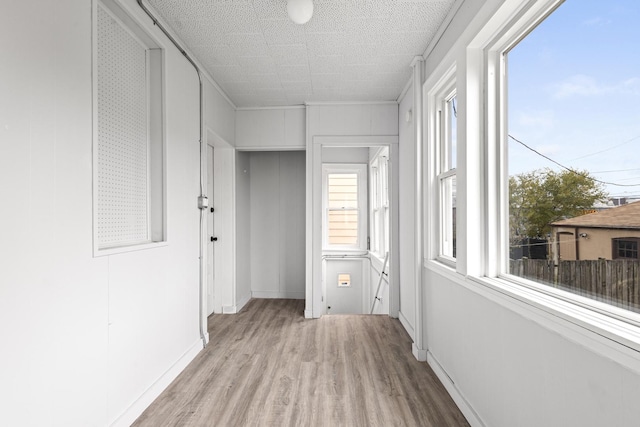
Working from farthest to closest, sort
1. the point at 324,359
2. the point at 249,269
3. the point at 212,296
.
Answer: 1. the point at 249,269
2. the point at 212,296
3. the point at 324,359

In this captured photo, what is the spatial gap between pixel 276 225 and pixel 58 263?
3640 millimetres

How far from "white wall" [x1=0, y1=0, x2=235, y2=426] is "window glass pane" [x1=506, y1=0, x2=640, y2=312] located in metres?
2.07

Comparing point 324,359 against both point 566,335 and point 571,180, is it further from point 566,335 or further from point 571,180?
point 571,180

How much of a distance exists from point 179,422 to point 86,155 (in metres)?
1.55

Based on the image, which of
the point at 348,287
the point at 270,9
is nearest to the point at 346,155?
the point at 348,287

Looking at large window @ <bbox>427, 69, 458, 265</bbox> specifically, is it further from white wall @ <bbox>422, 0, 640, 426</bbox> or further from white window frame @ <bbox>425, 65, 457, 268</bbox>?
white wall @ <bbox>422, 0, 640, 426</bbox>

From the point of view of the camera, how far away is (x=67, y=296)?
4.95ft

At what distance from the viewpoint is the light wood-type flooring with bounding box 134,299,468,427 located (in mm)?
2045

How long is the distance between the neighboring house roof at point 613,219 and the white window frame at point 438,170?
4.32 feet

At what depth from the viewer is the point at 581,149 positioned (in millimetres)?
1301

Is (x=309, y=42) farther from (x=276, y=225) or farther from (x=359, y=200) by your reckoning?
(x=359, y=200)

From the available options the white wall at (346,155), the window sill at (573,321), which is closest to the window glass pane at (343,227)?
the white wall at (346,155)

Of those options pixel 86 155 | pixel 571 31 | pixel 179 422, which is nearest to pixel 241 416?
pixel 179 422

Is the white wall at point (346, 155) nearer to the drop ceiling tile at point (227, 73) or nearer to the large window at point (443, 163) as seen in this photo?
the drop ceiling tile at point (227, 73)
